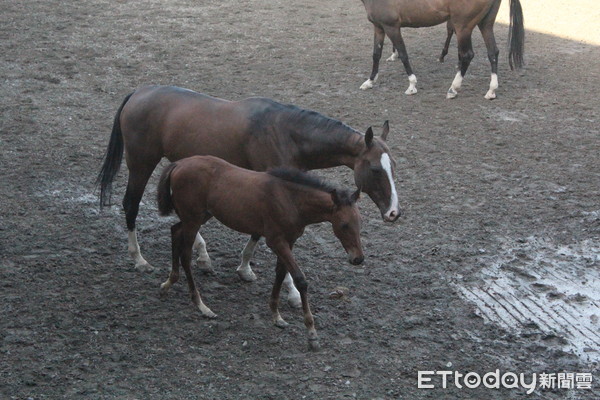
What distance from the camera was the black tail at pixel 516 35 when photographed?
10555 mm

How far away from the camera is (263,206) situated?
5.35 meters

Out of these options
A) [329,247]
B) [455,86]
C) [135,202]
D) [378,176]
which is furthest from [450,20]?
[135,202]

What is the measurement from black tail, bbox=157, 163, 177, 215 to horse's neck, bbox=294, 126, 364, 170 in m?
0.96

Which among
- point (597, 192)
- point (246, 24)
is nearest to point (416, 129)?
point (597, 192)

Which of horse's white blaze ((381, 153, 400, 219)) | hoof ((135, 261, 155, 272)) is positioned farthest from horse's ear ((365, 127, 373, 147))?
hoof ((135, 261, 155, 272))

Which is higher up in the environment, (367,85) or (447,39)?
(447,39)

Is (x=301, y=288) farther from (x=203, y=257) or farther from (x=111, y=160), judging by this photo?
(x=111, y=160)

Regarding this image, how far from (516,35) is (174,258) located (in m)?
6.66

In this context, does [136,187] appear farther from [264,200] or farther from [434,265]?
[434,265]

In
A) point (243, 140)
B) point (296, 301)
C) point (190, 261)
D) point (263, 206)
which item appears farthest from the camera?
point (243, 140)

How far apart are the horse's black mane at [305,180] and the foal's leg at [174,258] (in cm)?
81

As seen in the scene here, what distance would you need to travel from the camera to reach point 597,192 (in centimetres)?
786

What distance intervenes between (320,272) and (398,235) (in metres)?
0.98

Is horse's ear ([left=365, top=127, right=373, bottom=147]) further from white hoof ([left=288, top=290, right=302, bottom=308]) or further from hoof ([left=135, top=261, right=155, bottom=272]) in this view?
hoof ([left=135, top=261, right=155, bottom=272])
